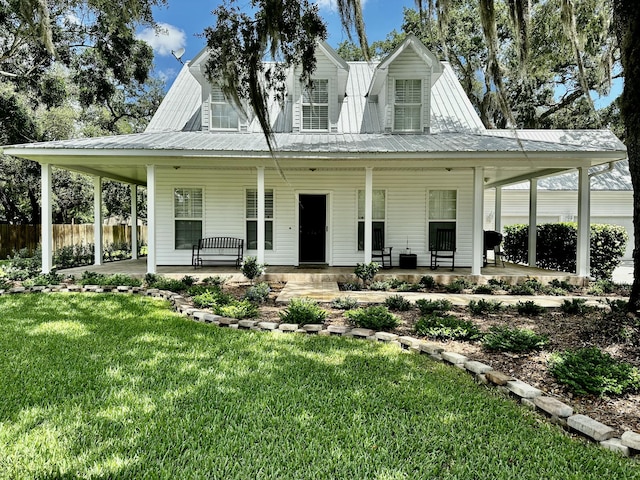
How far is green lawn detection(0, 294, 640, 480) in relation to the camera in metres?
2.11

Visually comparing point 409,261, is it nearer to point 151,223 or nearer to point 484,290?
point 484,290

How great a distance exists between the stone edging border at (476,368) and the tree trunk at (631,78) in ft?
7.83

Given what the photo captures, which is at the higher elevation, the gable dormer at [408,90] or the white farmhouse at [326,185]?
the gable dormer at [408,90]

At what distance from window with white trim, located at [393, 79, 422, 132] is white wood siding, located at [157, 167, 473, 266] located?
1.32 meters

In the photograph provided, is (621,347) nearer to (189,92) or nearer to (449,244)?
(449,244)

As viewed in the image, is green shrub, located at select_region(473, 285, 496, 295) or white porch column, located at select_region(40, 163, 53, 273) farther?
white porch column, located at select_region(40, 163, 53, 273)

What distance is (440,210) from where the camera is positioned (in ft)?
34.9

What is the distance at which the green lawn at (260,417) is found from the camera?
6.93ft

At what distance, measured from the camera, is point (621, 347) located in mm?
3803

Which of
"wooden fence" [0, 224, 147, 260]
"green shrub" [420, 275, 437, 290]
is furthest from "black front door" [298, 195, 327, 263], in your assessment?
"wooden fence" [0, 224, 147, 260]

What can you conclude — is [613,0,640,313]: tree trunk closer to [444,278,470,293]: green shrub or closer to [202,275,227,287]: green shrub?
[444,278,470,293]: green shrub

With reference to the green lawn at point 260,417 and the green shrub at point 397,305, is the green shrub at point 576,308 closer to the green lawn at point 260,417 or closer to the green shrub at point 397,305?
the green shrub at point 397,305

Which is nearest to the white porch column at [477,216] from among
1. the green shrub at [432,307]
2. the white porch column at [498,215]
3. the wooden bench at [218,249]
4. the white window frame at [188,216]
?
the green shrub at [432,307]

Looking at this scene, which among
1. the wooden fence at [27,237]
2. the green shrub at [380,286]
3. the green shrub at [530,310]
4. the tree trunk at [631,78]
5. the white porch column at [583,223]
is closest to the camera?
the tree trunk at [631,78]
